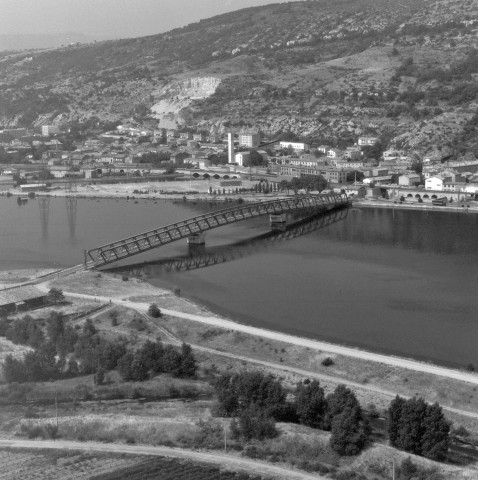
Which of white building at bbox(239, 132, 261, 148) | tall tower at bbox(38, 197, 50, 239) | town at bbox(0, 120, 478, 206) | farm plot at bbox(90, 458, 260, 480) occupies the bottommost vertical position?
farm plot at bbox(90, 458, 260, 480)

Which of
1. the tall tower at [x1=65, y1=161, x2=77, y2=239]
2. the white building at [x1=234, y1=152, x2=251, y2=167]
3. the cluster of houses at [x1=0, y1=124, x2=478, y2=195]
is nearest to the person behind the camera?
the tall tower at [x1=65, y1=161, x2=77, y2=239]

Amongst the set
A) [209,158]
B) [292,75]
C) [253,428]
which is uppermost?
[292,75]

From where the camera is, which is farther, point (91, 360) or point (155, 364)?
point (91, 360)

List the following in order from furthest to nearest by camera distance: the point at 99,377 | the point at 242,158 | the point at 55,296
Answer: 1. the point at 242,158
2. the point at 55,296
3. the point at 99,377

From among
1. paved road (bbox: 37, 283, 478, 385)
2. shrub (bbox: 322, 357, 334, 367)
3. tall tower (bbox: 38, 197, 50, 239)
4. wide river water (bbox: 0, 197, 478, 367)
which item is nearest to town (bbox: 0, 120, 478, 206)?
tall tower (bbox: 38, 197, 50, 239)

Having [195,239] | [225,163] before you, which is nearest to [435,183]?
[195,239]

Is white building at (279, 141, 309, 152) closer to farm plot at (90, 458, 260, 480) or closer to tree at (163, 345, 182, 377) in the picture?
tree at (163, 345, 182, 377)

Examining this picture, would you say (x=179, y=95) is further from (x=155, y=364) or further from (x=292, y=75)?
(x=155, y=364)
